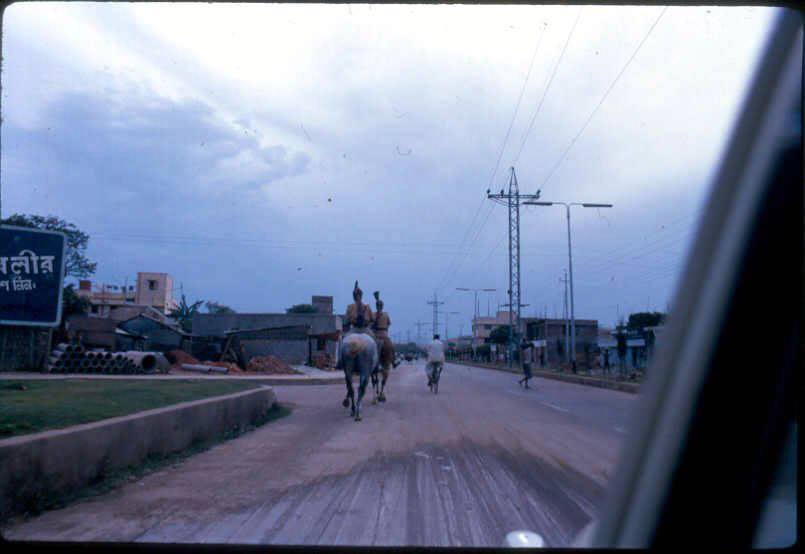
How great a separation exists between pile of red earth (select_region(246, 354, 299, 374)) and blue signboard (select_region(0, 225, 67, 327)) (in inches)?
840

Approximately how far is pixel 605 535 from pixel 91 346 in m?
17.0

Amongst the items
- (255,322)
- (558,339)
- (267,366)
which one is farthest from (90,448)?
(558,339)

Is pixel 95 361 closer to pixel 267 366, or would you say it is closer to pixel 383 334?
pixel 383 334

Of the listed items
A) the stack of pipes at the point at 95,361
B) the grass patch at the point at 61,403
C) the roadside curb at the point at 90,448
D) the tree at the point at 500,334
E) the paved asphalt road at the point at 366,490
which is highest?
the tree at the point at 500,334

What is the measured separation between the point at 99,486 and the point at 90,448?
32cm

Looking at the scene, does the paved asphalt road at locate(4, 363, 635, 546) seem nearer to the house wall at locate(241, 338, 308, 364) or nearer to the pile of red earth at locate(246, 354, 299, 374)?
the pile of red earth at locate(246, 354, 299, 374)

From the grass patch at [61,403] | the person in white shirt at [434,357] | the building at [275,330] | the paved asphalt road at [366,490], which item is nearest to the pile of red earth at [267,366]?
the building at [275,330]

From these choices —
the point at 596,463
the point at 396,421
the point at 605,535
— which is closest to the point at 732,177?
the point at 605,535

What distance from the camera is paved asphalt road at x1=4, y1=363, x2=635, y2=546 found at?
434 cm

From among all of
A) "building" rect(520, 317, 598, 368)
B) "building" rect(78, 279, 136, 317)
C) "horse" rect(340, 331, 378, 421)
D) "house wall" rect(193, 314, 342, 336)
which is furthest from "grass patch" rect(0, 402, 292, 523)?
"building" rect(520, 317, 598, 368)

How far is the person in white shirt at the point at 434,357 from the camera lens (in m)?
18.4

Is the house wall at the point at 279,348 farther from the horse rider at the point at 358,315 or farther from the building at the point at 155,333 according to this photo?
the horse rider at the point at 358,315

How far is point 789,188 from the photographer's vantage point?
2.51m

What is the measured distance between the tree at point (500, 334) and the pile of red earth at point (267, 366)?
51.8 m
